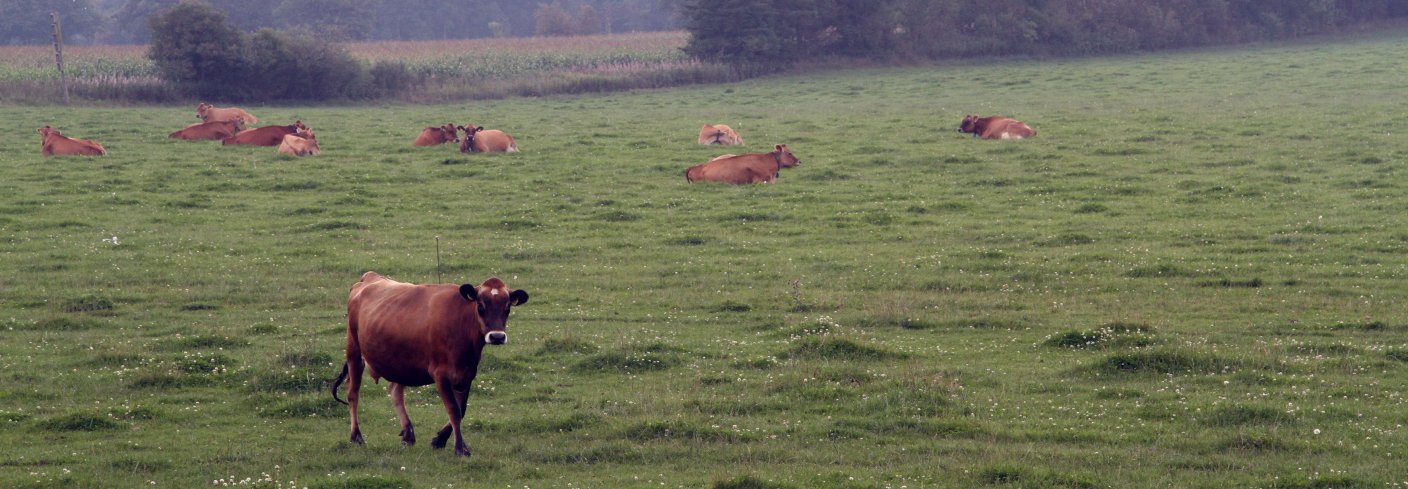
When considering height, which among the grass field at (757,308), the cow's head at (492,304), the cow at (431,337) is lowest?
the grass field at (757,308)

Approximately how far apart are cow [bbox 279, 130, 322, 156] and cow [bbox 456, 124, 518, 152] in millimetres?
3113

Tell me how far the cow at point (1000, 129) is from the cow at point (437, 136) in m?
11.9

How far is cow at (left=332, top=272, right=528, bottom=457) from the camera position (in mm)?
8750

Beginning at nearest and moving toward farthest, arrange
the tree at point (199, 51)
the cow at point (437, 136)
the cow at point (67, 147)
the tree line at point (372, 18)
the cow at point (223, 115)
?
the cow at point (67, 147), the cow at point (437, 136), the cow at point (223, 115), the tree at point (199, 51), the tree line at point (372, 18)

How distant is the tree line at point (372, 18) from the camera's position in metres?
96.1

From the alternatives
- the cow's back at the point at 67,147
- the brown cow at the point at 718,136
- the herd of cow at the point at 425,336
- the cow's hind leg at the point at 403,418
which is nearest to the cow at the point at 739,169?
the brown cow at the point at 718,136

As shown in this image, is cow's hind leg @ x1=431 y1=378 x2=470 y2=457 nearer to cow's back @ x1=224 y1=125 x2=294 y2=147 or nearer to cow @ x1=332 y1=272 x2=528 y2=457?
cow @ x1=332 y1=272 x2=528 y2=457

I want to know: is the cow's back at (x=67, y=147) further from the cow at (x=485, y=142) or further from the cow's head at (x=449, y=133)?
the cow at (x=485, y=142)

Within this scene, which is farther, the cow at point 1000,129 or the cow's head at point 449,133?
the cow's head at point 449,133

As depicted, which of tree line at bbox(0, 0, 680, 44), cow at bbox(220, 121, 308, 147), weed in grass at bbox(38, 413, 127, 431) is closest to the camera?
weed in grass at bbox(38, 413, 127, 431)

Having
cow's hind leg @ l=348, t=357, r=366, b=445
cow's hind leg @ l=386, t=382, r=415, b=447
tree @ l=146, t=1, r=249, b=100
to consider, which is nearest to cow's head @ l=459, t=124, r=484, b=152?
tree @ l=146, t=1, r=249, b=100

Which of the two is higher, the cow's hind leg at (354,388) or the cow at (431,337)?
the cow at (431,337)

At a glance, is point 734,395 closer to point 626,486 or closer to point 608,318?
point 626,486

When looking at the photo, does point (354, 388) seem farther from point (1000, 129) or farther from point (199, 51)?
point (199, 51)
